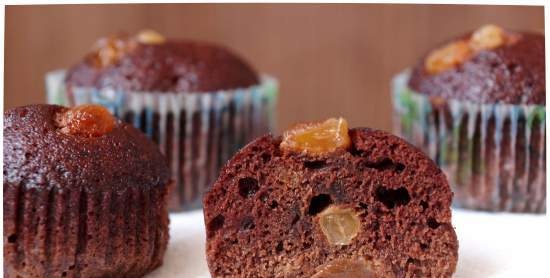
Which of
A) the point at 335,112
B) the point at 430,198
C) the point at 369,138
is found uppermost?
the point at 369,138

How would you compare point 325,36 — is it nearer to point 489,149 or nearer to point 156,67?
point 156,67

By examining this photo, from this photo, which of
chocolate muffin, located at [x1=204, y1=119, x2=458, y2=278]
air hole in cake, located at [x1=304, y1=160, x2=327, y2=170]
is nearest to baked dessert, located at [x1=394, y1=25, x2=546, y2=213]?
chocolate muffin, located at [x1=204, y1=119, x2=458, y2=278]

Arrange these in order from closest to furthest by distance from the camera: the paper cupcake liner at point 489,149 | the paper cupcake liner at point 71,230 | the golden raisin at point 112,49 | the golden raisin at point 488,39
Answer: the paper cupcake liner at point 71,230 < the paper cupcake liner at point 489,149 < the golden raisin at point 488,39 < the golden raisin at point 112,49

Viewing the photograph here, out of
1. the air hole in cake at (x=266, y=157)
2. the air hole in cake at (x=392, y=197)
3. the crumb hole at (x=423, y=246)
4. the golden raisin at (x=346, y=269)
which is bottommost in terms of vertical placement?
the golden raisin at (x=346, y=269)

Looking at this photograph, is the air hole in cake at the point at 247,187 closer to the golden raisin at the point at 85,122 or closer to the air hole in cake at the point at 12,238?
the golden raisin at the point at 85,122

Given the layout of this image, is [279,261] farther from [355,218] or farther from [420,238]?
[420,238]

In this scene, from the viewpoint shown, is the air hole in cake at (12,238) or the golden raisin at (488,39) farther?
the golden raisin at (488,39)

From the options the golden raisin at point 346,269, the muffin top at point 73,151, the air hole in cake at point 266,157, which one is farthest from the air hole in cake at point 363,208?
the muffin top at point 73,151

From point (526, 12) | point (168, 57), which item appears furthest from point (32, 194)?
point (526, 12)
